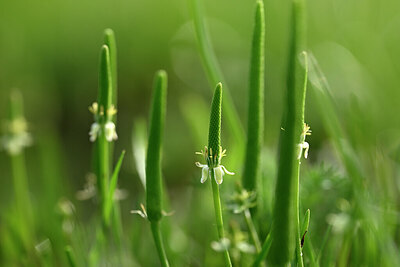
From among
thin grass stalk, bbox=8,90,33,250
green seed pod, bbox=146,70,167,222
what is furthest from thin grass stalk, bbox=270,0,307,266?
thin grass stalk, bbox=8,90,33,250

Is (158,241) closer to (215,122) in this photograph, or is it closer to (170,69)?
(215,122)

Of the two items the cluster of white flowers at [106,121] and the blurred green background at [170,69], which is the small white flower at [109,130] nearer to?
the cluster of white flowers at [106,121]

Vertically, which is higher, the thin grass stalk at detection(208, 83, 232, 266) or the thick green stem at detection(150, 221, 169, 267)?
the thin grass stalk at detection(208, 83, 232, 266)

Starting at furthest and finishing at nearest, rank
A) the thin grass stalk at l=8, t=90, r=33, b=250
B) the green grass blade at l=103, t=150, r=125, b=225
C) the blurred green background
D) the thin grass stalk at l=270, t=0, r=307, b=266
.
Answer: the blurred green background
the thin grass stalk at l=8, t=90, r=33, b=250
the green grass blade at l=103, t=150, r=125, b=225
the thin grass stalk at l=270, t=0, r=307, b=266

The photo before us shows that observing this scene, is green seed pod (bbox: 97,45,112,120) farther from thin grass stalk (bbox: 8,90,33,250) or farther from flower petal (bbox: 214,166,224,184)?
thin grass stalk (bbox: 8,90,33,250)

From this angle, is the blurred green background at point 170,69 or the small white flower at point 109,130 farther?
the blurred green background at point 170,69

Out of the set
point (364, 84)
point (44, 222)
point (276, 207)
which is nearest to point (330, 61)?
point (364, 84)

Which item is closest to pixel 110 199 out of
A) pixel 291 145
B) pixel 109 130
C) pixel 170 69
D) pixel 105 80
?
pixel 109 130

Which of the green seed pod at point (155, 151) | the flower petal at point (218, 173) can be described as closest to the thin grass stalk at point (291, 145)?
the flower petal at point (218, 173)
